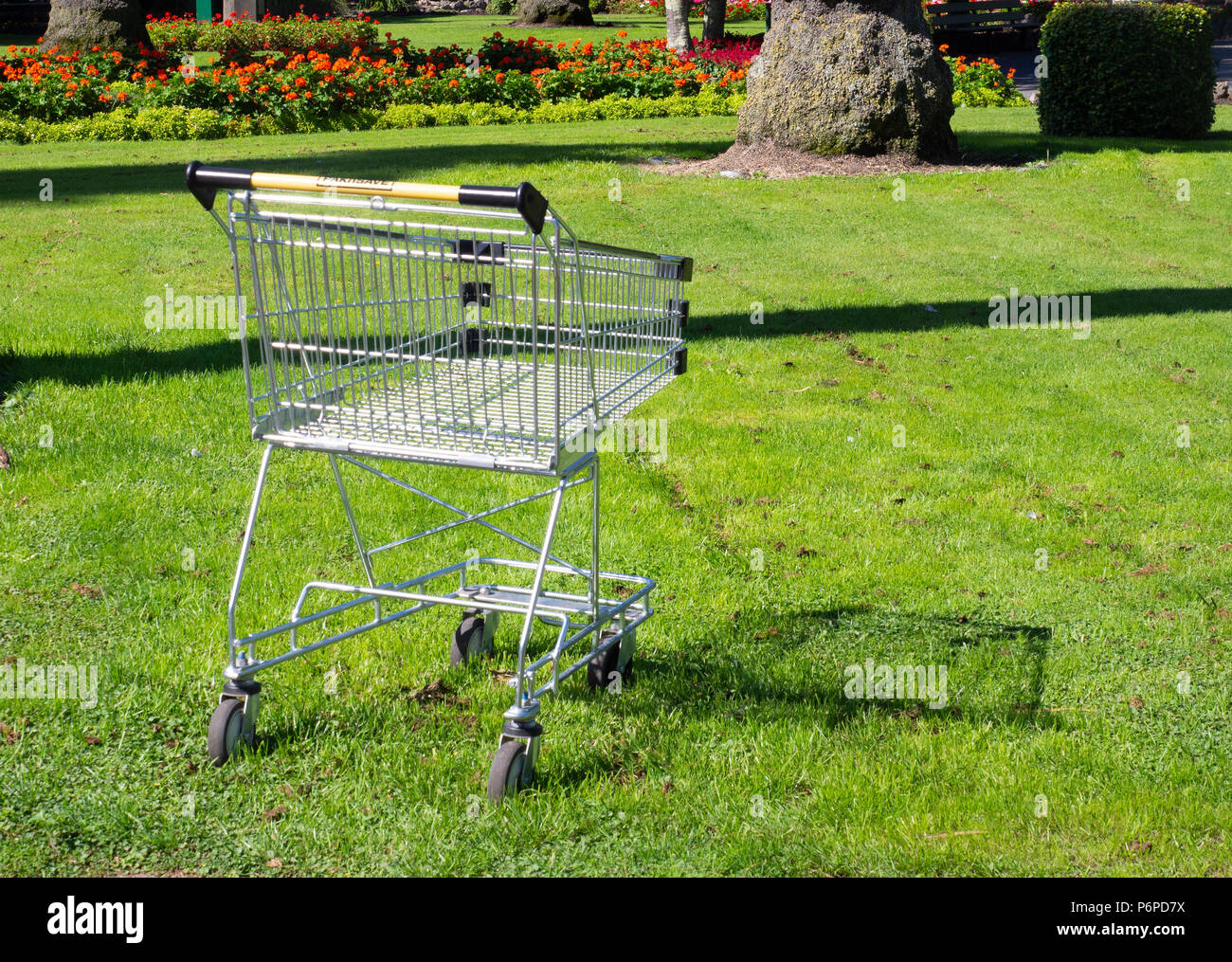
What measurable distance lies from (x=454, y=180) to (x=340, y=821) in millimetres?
11120

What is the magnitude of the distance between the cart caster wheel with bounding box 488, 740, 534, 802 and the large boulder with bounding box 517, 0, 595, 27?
126 feet

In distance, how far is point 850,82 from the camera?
14148mm

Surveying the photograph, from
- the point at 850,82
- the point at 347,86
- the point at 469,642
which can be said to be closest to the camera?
the point at 469,642

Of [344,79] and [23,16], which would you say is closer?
[344,79]

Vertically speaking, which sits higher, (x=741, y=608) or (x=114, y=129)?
(x=114, y=129)

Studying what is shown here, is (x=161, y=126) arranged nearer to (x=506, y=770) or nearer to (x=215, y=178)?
(x=215, y=178)

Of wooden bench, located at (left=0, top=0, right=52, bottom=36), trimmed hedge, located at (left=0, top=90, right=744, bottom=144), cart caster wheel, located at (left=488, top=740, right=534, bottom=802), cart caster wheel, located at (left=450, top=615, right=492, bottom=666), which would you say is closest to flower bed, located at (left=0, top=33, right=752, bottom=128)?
trimmed hedge, located at (left=0, top=90, right=744, bottom=144)

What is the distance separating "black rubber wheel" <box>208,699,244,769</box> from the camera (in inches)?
148

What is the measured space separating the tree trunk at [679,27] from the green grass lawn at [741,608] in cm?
1456

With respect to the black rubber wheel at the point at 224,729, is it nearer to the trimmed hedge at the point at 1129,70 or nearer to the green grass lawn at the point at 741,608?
the green grass lawn at the point at 741,608

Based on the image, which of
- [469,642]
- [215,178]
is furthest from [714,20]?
[215,178]

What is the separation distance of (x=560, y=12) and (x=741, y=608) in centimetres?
3738

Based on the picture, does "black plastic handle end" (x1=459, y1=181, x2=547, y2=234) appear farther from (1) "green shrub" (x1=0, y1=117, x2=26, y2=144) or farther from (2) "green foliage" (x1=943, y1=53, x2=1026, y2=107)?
(2) "green foliage" (x1=943, y1=53, x2=1026, y2=107)

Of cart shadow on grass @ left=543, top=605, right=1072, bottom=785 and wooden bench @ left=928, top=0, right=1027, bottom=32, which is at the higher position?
wooden bench @ left=928, top=0, right=1027, bottom=32
